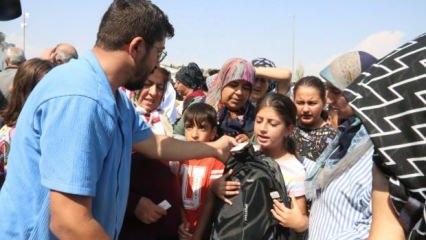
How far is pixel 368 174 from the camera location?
172 cm

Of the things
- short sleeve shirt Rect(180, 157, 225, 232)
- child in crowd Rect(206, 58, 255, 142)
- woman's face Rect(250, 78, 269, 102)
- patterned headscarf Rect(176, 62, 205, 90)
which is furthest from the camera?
patterned headscarf Rect(176, 62, 205, 90)

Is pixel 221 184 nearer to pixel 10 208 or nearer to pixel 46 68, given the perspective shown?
pixel 10 208

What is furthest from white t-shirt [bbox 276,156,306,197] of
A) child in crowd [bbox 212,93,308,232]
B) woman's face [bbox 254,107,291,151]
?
woman's face [bbox 254,107,291,151]

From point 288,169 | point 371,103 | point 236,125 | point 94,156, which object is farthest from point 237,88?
point 371,103

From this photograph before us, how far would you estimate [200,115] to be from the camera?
9.34 feet

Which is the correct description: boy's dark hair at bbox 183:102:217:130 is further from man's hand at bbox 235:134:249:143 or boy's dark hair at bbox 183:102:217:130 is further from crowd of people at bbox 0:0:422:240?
man's hand at bbox 235:134:249:143

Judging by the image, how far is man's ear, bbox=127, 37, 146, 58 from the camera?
A: 5.48 ft

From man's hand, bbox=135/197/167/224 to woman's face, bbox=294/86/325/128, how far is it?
59.9 inches

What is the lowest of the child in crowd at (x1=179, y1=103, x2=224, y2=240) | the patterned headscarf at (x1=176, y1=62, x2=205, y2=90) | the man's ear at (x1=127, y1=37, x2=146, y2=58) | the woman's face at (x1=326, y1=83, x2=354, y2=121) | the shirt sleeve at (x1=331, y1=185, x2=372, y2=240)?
the patterned headscarf at (x1=176, y1=62, x2=205, y2=90)

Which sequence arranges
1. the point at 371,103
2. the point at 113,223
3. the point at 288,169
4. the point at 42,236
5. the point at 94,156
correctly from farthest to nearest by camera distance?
the point at 288,169, the point at 113,223, the point at 42,236, the point at 94,156, the point at 371,103

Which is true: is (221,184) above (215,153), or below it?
below

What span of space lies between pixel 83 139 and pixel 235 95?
1827mm

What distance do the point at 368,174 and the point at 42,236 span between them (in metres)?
1.25

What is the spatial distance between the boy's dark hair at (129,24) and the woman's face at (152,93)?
1.35 metres
